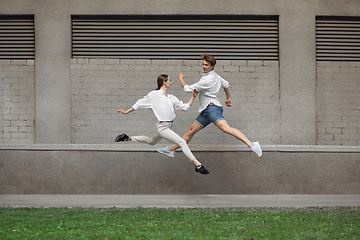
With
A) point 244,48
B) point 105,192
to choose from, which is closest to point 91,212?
point 105,192

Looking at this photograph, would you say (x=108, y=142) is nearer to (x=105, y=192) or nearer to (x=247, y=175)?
(x=105, y=192)

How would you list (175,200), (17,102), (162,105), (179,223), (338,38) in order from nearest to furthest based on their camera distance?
(179,223) → (162,105) → (175,200) → (17,102) → (338,38)

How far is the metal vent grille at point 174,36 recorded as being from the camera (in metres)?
10.4

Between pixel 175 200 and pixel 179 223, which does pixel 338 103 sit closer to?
pixel 175 200

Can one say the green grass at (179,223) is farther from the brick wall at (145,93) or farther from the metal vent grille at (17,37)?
the metal vent grille at (17,37)

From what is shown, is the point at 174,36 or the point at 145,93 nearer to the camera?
the point at 145,93

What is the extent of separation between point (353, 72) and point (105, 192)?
6.41m

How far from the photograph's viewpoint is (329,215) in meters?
7.14

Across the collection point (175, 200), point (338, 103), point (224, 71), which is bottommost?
point (175, 200)

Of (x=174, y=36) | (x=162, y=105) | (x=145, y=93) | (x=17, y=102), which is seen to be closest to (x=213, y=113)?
(x=162, y=105)

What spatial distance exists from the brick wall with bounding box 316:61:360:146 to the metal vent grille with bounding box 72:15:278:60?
1.34 m

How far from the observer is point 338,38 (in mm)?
10469

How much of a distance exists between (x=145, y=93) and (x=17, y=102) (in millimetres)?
3027

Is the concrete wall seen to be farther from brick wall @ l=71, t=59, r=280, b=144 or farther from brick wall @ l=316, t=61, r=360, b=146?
brick wall @ l=316, t=61, r=360, b=146
